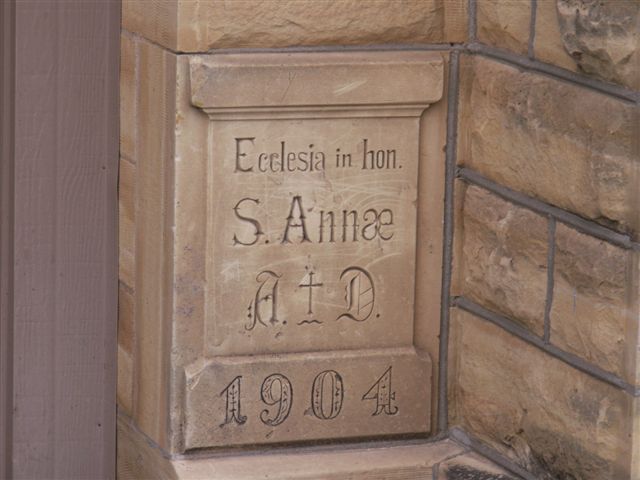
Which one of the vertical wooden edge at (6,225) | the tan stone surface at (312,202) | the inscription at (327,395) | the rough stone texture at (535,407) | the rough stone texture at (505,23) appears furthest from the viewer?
the vertical wooden edge at (6,225)

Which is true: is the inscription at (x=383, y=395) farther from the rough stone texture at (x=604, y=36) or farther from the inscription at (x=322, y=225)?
the rough stone texture at (x=604, y=36)

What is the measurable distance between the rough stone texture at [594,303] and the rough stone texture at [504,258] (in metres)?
0.06

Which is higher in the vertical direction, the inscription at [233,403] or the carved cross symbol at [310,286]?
the carved cross symbol at [310,286]

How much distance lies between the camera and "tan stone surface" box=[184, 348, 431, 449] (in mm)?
2955

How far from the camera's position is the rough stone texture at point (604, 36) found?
2482 mm

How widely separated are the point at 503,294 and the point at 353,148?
1.30ft

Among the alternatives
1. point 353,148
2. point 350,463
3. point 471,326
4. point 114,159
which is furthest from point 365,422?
point 114,159

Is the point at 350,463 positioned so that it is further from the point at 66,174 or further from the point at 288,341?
the point at 66,174

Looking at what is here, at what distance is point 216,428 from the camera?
2969mm

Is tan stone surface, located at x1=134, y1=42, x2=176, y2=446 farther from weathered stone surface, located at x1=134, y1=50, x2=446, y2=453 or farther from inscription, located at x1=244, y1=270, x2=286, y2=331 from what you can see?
inscription, located at x1=244, y1=270, x2=286, y2=331

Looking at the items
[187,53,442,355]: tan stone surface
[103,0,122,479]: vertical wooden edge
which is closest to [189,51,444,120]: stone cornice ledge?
[187,53,442,355]: tan stone surface

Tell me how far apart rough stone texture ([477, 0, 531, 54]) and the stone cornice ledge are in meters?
0.11

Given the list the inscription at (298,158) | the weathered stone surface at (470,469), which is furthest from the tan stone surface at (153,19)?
the weathered stone surface at (470,469)

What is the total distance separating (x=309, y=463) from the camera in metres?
3.00
